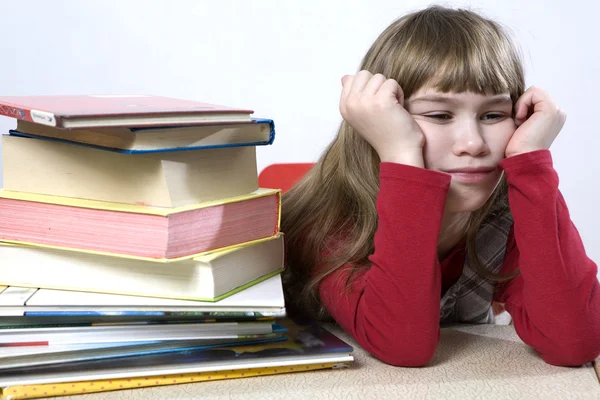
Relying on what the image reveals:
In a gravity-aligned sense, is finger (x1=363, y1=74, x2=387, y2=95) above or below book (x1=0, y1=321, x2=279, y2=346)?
above

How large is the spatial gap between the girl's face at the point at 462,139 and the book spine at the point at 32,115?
0.45 meters

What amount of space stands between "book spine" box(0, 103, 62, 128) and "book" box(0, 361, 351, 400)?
0.26 meters

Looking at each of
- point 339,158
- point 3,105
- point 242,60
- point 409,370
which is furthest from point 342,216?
point 242,60

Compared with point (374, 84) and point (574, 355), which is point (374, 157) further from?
point (574, 355)

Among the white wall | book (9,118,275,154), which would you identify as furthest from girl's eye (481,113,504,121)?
the white wall

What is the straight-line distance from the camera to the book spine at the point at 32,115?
65 cm

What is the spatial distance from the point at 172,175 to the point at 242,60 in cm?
170

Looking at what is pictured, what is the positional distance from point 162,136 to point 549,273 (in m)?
0.47

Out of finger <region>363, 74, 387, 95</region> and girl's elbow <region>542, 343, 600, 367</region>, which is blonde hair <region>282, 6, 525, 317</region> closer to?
finger <region>363, 74, 387, 95</region>

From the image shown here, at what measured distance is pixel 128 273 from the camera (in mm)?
775

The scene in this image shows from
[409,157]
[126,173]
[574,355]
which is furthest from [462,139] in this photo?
[126,173]

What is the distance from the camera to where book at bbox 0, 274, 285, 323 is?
28.8 inches

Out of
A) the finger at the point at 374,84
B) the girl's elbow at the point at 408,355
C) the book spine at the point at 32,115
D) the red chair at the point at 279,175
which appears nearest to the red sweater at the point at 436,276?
the girl's elbow at the point at 408,355

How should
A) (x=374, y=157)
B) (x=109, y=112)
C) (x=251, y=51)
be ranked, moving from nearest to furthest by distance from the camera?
(x=109, y=112) < (x=374, y=157) < (x=251, y=51)
